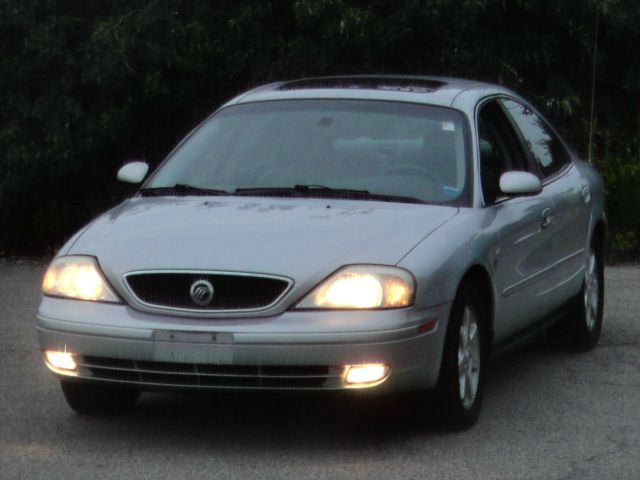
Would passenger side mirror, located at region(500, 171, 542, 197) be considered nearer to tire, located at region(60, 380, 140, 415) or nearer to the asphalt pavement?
the asphalt pavement

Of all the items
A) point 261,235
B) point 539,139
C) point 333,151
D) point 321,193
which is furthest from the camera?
point 539,139

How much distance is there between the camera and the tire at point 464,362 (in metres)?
7.22

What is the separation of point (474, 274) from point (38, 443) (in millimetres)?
1980

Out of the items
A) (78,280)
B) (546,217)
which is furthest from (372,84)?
(78,280)

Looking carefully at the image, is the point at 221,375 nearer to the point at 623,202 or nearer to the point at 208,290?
the point at 208,290

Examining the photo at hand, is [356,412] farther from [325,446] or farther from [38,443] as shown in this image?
[38,443]

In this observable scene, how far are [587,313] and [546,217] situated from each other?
130 cm

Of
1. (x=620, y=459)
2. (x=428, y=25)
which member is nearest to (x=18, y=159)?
(x=428, y=25)

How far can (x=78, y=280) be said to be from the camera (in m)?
7.16

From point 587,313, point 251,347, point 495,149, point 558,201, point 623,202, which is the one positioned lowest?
point 623,202

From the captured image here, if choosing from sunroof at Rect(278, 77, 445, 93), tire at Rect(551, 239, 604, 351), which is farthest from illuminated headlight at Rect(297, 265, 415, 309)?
tire at Rect(551, 239, 604, 351)

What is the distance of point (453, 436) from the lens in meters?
7.37

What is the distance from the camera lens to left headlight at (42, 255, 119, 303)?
7062mm

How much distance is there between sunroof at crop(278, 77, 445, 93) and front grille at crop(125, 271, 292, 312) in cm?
202
